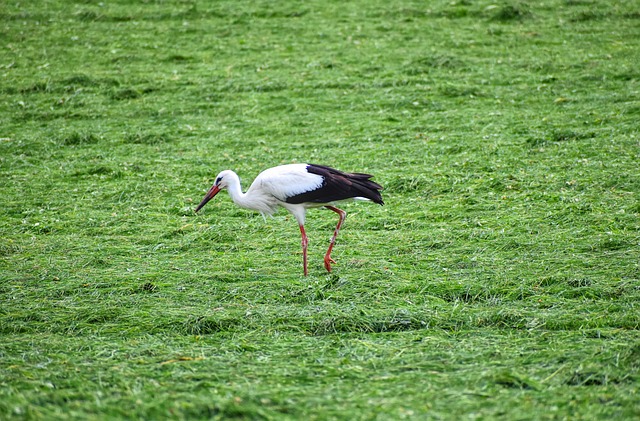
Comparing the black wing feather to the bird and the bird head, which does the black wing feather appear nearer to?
the bird

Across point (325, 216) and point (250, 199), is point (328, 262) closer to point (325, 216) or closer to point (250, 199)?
point (250, 199)

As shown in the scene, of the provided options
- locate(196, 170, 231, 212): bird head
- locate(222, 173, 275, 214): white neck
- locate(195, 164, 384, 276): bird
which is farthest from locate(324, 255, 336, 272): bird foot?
locate(196, 170, 231, 212): bird head

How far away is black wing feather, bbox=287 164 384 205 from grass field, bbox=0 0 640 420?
22.6 inches

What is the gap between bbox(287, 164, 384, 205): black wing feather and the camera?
26.3ft

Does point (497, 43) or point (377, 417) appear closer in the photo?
point (377, 417)

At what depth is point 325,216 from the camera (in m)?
9.58

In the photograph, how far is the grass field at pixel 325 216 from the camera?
5.13m

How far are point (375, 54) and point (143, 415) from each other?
473 inches

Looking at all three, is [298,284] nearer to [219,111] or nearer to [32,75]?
[219,111]

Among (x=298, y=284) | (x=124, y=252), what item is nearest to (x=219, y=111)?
(x=124, y=252)

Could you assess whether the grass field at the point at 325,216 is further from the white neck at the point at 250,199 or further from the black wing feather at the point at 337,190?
the black wing feather at the point at 337,190

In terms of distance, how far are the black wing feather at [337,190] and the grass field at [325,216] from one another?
574mm

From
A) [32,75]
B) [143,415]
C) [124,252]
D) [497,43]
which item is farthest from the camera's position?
[497,43]

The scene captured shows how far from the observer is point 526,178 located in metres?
9.85
